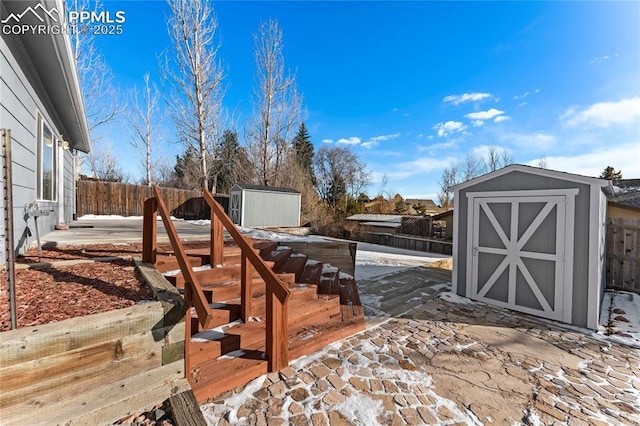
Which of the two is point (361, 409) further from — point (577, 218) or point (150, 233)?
point (577, 218)

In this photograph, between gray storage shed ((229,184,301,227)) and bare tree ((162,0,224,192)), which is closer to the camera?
bare tree ((162,0,224,192))

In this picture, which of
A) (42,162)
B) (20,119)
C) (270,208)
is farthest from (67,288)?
(270,208)

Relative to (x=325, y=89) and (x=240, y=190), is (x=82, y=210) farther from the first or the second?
(x=325, y=89)

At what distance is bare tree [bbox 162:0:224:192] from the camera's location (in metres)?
11.9

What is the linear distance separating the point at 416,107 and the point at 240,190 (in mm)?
11391

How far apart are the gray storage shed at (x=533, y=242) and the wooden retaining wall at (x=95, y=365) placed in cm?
476

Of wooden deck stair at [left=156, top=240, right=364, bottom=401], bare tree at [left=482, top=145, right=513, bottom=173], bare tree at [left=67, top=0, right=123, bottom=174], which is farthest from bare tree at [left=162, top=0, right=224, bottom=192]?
bare tree at [left=482, top=145, right=513, bottom=173]

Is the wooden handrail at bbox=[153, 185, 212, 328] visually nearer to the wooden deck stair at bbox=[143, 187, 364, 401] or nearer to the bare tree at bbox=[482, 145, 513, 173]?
the wooden deck stair at bbox=[143, 187, 364, 401]

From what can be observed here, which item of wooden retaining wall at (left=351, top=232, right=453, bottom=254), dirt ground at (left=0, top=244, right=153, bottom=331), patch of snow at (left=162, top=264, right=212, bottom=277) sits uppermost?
dirt ground at (left=0, top=244, right=153, bottom=331)

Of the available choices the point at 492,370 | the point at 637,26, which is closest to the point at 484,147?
the point at 637,26

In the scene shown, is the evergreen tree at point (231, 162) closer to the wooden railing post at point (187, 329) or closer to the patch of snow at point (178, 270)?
the patch of snow at point (178, 270)

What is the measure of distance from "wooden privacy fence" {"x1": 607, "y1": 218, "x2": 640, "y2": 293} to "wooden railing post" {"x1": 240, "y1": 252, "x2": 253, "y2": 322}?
714cm

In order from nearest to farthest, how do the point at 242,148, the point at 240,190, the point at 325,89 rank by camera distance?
the point at 240,190 → the point at 325,89 → the point at 242,148

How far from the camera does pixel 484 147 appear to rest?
2577 centimetres
